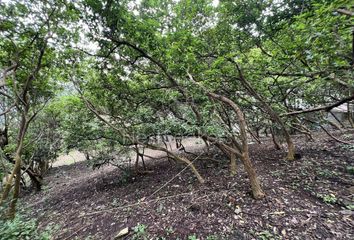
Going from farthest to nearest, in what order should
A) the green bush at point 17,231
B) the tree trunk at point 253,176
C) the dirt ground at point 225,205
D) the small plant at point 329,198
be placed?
the tree trunk at point 253,176 < the small plant at point 329,198 < the dirt ground at point 225,205 < the green bush at point 17,231

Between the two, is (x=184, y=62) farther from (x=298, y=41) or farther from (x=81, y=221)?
(x=81, y=221)

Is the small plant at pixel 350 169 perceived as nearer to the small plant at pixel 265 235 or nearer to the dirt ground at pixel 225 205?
the dirt ground at pixel 225 205

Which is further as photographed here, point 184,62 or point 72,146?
point 72,146

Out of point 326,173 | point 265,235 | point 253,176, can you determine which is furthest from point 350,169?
point 265,235

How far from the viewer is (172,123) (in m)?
3.54

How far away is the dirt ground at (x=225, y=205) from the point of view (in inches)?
88.1

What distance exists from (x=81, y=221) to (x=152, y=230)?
1.52 metres

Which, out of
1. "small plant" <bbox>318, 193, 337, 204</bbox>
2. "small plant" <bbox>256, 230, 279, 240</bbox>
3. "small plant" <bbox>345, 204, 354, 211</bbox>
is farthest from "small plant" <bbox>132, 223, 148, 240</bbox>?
"small plant" <bbox>345, 204, 354, 211</bbox>

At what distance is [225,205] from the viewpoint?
2717 mm

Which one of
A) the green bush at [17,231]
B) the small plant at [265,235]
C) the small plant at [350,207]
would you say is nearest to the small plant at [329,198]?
the small plant at [350,207]

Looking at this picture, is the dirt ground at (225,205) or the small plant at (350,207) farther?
the small plant at (350,207)

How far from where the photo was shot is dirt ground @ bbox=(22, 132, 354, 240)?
2238mm

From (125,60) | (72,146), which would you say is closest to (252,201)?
(125,60)

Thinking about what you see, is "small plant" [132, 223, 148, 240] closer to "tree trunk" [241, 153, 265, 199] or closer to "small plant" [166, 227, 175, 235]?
"small plant" [166, 227, 175, 235]
